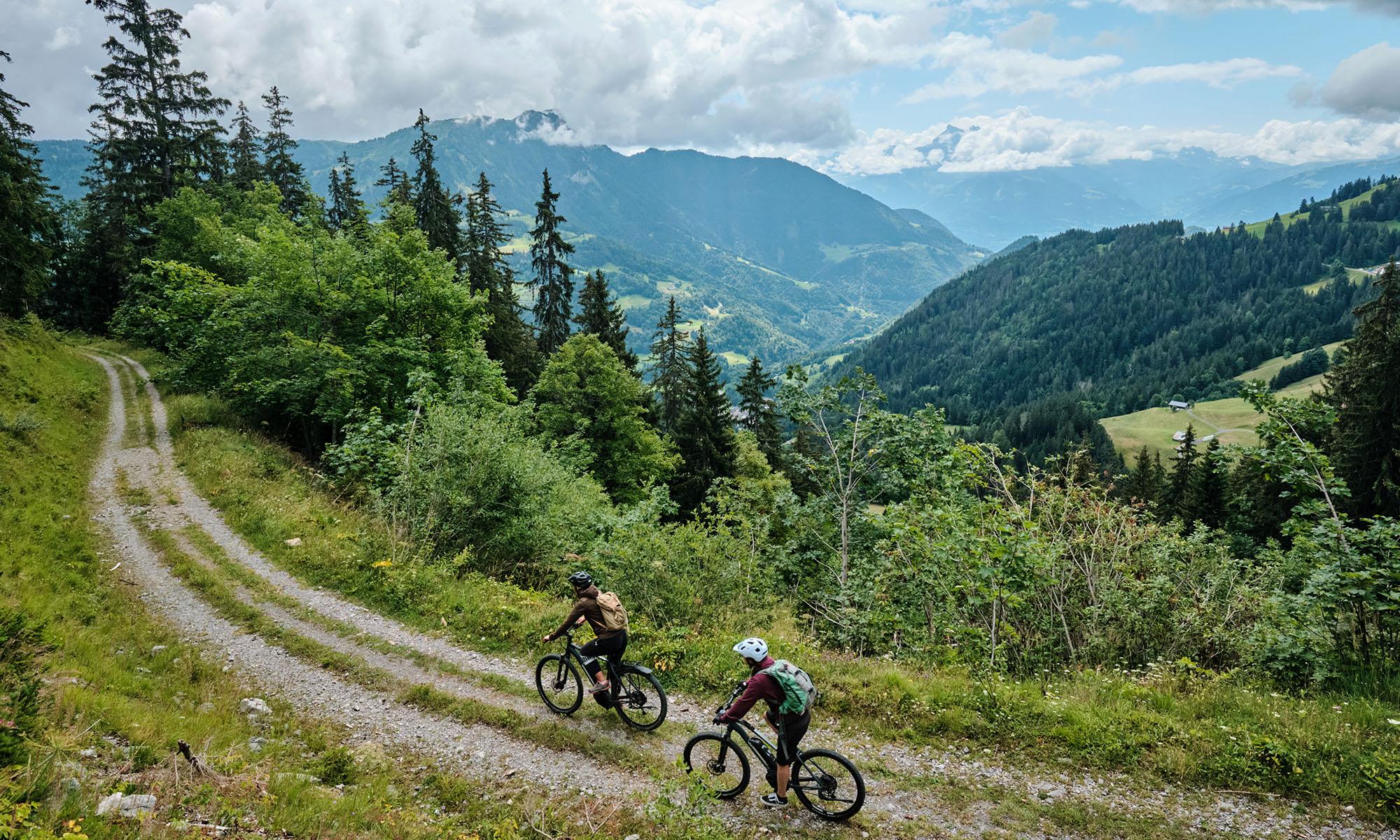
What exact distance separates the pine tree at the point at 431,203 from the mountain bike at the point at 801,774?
42283 millimetres

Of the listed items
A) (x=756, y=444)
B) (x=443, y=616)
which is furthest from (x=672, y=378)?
(x=443, y=616)

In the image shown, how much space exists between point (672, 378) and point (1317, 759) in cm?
4283

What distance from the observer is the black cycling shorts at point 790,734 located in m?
7.20

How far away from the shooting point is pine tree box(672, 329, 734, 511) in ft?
136

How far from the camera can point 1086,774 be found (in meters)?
8.02

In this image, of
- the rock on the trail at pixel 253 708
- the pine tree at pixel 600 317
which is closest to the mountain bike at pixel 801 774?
the rock on the trail at pixel 253 708

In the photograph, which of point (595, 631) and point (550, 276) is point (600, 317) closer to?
point (550, 276)

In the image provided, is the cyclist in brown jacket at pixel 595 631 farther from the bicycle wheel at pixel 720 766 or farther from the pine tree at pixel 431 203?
the pine tree at pixel 431 203

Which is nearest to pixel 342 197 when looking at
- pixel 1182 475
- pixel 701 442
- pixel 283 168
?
pixel 283 168

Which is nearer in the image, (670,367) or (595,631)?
(595,631)

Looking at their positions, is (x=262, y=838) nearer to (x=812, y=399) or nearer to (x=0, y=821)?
(x=0, y=821)

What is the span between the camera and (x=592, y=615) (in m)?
8.98

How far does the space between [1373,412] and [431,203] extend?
62.6 metres

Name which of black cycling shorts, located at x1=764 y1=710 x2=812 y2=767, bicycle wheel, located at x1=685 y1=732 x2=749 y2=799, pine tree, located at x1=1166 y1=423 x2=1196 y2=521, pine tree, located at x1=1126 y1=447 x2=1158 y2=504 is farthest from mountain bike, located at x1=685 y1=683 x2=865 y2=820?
pine tree, located at x1=1166 y1=423 x2=1196 y2=521
